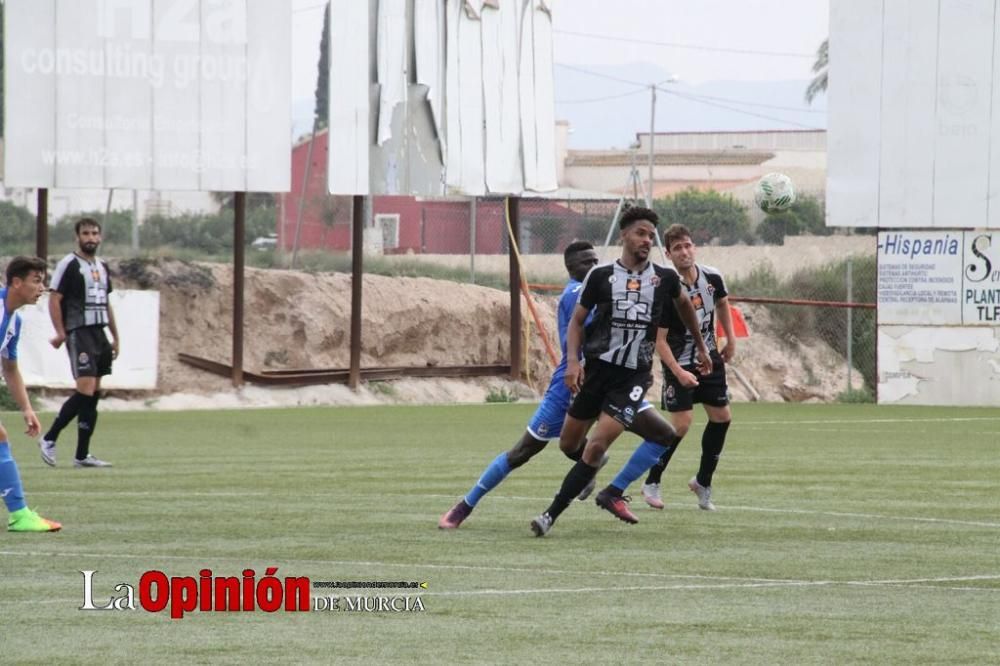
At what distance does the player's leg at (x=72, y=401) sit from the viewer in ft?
59.9

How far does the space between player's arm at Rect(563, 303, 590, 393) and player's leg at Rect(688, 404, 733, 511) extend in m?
2.47

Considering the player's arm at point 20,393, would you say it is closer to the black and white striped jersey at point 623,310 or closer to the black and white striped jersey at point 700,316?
the black and white striped jersey at point 623,310

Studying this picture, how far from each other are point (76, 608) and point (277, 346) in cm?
3165

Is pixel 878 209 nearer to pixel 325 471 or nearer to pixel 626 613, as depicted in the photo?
pixel 325 471

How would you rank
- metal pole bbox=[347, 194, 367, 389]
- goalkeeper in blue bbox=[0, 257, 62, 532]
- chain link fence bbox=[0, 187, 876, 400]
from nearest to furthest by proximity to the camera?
goalkeeper in blue bbox=[0, 257, 62, 532], metal pole bbox=[347, 194, 367, 389], chain link fence bbox=[0, 187, 876, 400]

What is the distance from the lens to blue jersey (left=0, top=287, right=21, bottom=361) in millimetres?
12219

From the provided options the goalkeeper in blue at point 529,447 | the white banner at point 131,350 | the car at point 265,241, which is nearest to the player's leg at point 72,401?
the goalkeeper in blue at point 529,447

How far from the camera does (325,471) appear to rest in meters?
17.9

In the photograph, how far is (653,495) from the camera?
1419 centimetres

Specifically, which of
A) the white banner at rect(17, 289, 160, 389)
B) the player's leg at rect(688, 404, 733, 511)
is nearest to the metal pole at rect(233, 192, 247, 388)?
the white banner at rect(17, 289, 160, 389)

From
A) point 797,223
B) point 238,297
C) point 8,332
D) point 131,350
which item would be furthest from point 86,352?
point 797,223

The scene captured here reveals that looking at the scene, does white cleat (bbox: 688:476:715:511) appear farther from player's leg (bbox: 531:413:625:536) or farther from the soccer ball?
the soccer ball

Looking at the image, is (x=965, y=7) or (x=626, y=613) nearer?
(x=626, y=613)

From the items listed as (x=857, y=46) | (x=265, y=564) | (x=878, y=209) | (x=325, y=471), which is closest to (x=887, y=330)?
(x=878, y=209)
